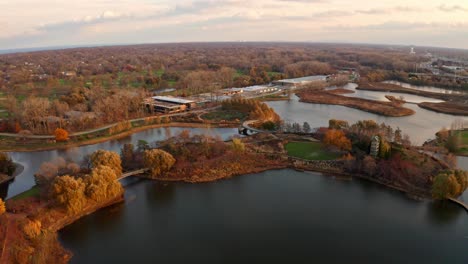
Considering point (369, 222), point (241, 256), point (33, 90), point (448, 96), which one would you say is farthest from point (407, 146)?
point (33, 90)

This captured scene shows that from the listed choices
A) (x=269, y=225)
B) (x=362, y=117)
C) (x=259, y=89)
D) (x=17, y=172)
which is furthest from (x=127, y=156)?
(x=259, y=89)

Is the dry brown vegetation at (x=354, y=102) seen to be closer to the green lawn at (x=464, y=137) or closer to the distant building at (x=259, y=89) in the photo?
the distant building at (x=259, y=89)

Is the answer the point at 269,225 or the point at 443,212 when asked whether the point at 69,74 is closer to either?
the point at 269,225

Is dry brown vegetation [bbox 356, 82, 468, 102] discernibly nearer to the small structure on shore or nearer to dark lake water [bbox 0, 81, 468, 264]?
the small structure on shore

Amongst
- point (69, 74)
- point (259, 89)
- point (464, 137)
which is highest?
point (69, 74)

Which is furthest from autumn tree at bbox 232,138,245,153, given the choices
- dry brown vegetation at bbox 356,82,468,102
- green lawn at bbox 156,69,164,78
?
green lawn at bbox 156,69,164,78

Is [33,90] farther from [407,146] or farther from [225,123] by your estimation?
[407,146]
